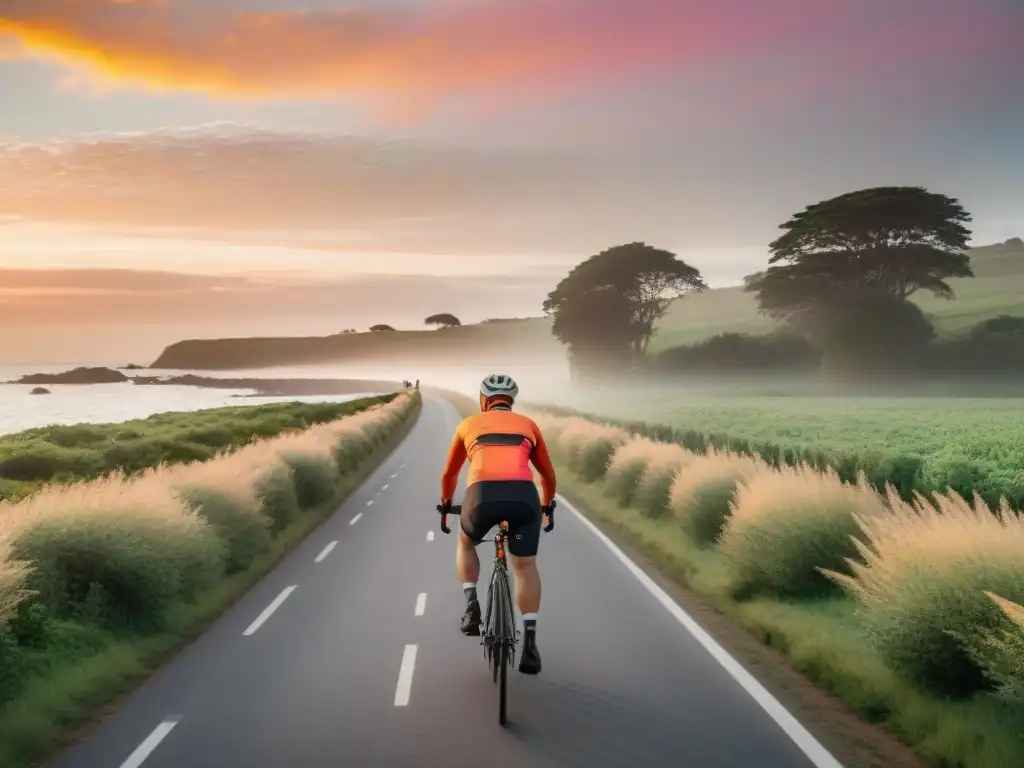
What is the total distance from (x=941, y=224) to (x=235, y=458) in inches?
2023

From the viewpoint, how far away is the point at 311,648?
9688 mm

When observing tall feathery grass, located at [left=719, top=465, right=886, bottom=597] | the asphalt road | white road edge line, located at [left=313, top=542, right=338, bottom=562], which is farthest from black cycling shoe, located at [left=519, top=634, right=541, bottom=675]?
white road edge line, located at [left=313, top=542, right=338, bottom=562]

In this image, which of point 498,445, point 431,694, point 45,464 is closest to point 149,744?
point 431,694

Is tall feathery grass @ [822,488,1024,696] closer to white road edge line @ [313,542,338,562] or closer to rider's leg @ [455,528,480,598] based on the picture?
rider's leg @ [455,528,480,598]

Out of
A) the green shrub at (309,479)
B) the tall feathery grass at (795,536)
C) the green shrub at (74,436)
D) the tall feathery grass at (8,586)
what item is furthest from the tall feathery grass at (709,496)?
the green shrub at (74,436)

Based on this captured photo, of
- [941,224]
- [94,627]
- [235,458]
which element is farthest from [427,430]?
[94,627]

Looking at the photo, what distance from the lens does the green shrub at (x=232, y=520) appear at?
13.9 meters

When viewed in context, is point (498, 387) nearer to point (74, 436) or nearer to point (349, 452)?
point (349, 452)

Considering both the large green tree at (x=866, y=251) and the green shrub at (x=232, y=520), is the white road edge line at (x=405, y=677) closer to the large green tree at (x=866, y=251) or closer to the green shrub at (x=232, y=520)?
the green shrub at (x=232, y=520)

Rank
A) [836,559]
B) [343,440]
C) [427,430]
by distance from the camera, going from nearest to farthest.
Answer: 1. [836,559]
2. [343,440]
3. [427,430]

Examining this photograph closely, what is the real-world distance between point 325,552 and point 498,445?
31.2 ft

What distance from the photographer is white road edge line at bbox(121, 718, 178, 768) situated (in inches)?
259

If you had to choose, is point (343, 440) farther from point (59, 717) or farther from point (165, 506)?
point (59, 717)

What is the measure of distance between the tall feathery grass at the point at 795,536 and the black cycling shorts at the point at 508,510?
4761 millimetres
